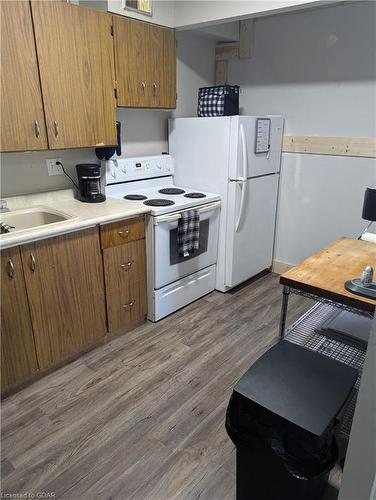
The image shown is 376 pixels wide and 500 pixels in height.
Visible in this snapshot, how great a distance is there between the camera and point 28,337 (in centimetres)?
202

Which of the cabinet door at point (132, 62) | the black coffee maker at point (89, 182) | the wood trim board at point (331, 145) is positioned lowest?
the black coffee maker at point (89, 182)

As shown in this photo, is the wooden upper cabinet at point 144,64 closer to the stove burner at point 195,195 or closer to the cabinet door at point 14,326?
the stove burner at point 195,195

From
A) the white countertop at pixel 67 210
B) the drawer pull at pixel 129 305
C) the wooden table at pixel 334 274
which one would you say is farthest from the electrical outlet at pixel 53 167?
the wooden table at pixel 334 274

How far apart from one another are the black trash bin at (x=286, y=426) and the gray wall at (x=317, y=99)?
206 centimetres

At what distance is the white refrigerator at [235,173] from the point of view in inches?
113

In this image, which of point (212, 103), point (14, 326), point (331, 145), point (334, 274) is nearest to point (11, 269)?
point (14, 326)

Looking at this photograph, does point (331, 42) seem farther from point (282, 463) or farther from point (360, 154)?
point (282, 463)

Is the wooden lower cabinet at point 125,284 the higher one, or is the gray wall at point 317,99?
the gray wall at point 317,99

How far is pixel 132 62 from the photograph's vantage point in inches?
98.8

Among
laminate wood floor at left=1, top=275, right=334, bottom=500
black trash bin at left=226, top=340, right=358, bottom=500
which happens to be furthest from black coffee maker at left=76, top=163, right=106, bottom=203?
black trash bin at left=226, top=340, right=358, bottom=500

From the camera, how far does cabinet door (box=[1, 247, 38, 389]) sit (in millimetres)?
1852

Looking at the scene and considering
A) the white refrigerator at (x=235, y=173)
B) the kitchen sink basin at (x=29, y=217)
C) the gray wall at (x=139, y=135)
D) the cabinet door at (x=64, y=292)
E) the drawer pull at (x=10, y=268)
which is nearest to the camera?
the drawer pull at (x=10, y=268)

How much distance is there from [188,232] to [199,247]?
0.27 metres

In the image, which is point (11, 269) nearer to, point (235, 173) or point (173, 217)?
→ point (173, 217)
